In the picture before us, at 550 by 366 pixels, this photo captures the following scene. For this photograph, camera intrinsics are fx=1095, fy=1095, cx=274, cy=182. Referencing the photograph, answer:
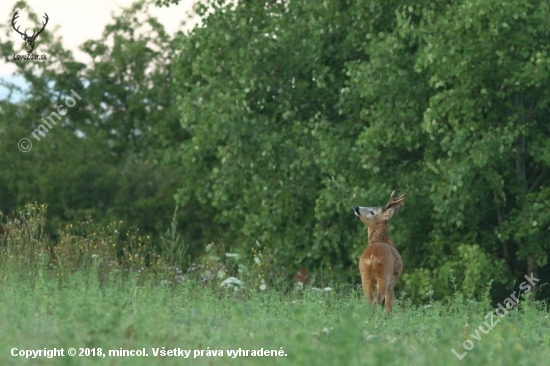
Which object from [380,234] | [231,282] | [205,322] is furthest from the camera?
[380,234]

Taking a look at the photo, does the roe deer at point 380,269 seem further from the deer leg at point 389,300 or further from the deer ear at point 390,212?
the deer ear at point 390,212

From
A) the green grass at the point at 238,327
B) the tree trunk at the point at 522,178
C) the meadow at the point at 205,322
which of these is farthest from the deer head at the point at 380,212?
the tree trunk at the point at 522,178

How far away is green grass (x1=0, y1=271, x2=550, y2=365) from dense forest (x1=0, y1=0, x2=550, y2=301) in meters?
6.71

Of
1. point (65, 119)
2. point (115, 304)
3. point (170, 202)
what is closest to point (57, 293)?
point (115, 304)

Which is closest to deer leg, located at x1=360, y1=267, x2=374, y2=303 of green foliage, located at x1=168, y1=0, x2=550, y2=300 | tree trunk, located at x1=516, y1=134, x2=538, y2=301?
green foliage, located at x1=168, y1=0, x2=550, y2=300

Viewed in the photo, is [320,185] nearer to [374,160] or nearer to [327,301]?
[374,160]

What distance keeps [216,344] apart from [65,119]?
4352cm

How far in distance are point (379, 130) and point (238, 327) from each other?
37.2 ft

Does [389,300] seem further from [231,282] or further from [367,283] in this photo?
[231,282]

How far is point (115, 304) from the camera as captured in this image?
8.97 metres

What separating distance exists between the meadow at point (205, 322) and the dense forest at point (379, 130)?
5.40 metres

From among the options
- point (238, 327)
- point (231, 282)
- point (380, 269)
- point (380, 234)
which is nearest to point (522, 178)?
point (380, 234)

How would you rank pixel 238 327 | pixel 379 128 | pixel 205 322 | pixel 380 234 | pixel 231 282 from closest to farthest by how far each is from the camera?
pixel 238 327 < pixel 205 322 < pixel 231 282 < pixel 380 234 < pixel 379 128

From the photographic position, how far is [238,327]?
9.29m
